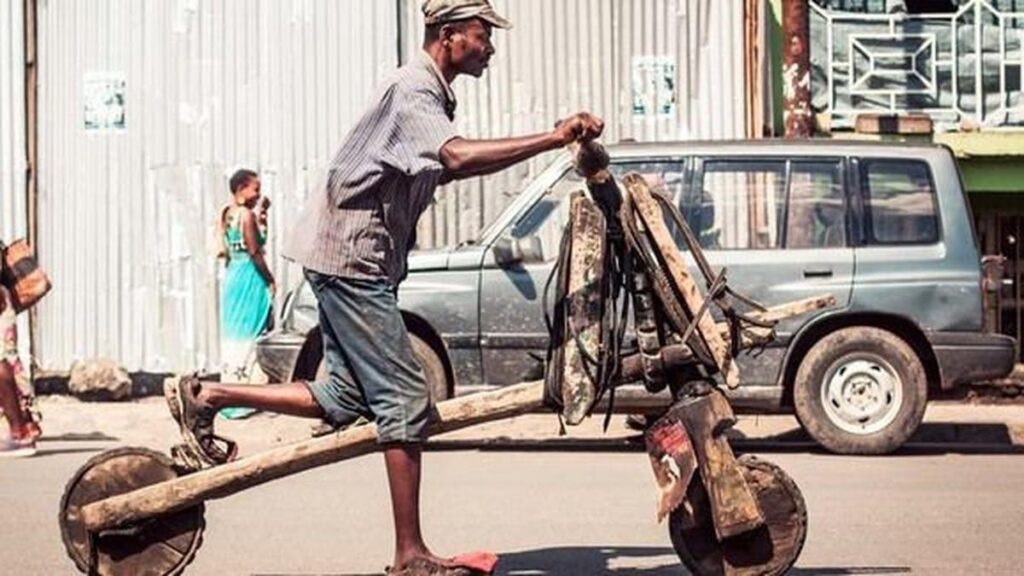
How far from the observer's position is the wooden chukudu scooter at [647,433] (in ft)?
21.4

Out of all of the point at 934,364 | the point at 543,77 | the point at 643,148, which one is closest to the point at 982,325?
the point at 934,364

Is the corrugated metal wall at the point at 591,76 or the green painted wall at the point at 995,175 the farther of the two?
the green painted wall at the point at 995,175

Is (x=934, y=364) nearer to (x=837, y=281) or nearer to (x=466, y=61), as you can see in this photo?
(x=837, y=281)

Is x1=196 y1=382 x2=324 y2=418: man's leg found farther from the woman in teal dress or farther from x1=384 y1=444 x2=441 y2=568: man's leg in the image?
the woman in teal dress

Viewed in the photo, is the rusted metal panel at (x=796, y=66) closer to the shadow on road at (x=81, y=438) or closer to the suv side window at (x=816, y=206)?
the suv side window at (x=816, y=206)

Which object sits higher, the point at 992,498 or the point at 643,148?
the point at 643,148

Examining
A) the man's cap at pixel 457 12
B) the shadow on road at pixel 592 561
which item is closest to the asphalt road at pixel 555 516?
the shadow on road at pixel 592 561

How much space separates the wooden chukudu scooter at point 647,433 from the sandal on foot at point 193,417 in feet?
0.23

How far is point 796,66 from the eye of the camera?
15.9m

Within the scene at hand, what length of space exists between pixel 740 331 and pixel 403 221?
1124 millimetres

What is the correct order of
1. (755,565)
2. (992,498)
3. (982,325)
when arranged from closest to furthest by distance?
(755,565) < (992,498) < (982,325)

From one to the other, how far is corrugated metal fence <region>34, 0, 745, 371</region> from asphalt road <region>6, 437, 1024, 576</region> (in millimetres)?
3609

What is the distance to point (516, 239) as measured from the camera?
41.3 feet

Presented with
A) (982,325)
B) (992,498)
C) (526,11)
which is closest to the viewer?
(992,498)
